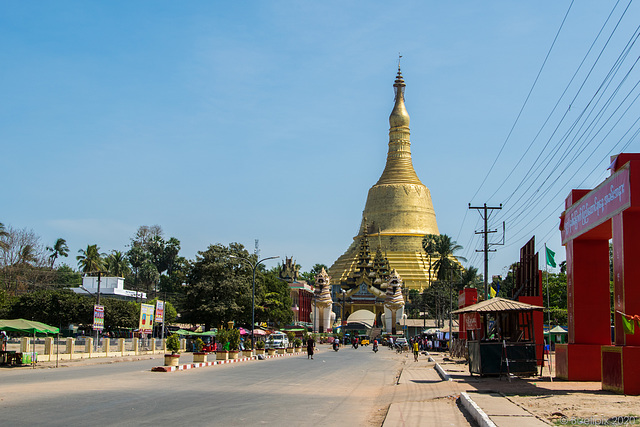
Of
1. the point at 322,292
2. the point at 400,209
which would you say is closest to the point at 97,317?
the point at 322,292

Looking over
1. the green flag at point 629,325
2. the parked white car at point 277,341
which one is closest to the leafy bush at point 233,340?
the parked white car at point 277,341

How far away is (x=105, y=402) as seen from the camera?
45.5ft

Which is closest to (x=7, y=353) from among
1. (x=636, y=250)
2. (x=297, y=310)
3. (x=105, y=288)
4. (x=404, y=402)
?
(x=404, y=402)

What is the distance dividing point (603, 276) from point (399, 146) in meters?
87.3

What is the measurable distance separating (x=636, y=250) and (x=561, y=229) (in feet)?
21.3

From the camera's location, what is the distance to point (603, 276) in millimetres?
20422

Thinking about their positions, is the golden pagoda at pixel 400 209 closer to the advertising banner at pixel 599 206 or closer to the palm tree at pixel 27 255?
the palm tree at pixel 27 255

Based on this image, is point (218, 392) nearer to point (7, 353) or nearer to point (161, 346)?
point (7, 353)

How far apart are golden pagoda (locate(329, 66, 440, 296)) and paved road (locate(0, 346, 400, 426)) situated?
84292 mm

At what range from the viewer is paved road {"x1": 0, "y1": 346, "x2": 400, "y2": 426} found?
11695 millimetres

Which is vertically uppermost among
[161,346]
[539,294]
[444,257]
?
[444,257]

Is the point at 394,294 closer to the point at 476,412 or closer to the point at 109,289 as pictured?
the point at 109,289

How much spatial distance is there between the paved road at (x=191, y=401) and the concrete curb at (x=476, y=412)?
1.59 metres

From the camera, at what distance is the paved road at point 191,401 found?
11695 mm
